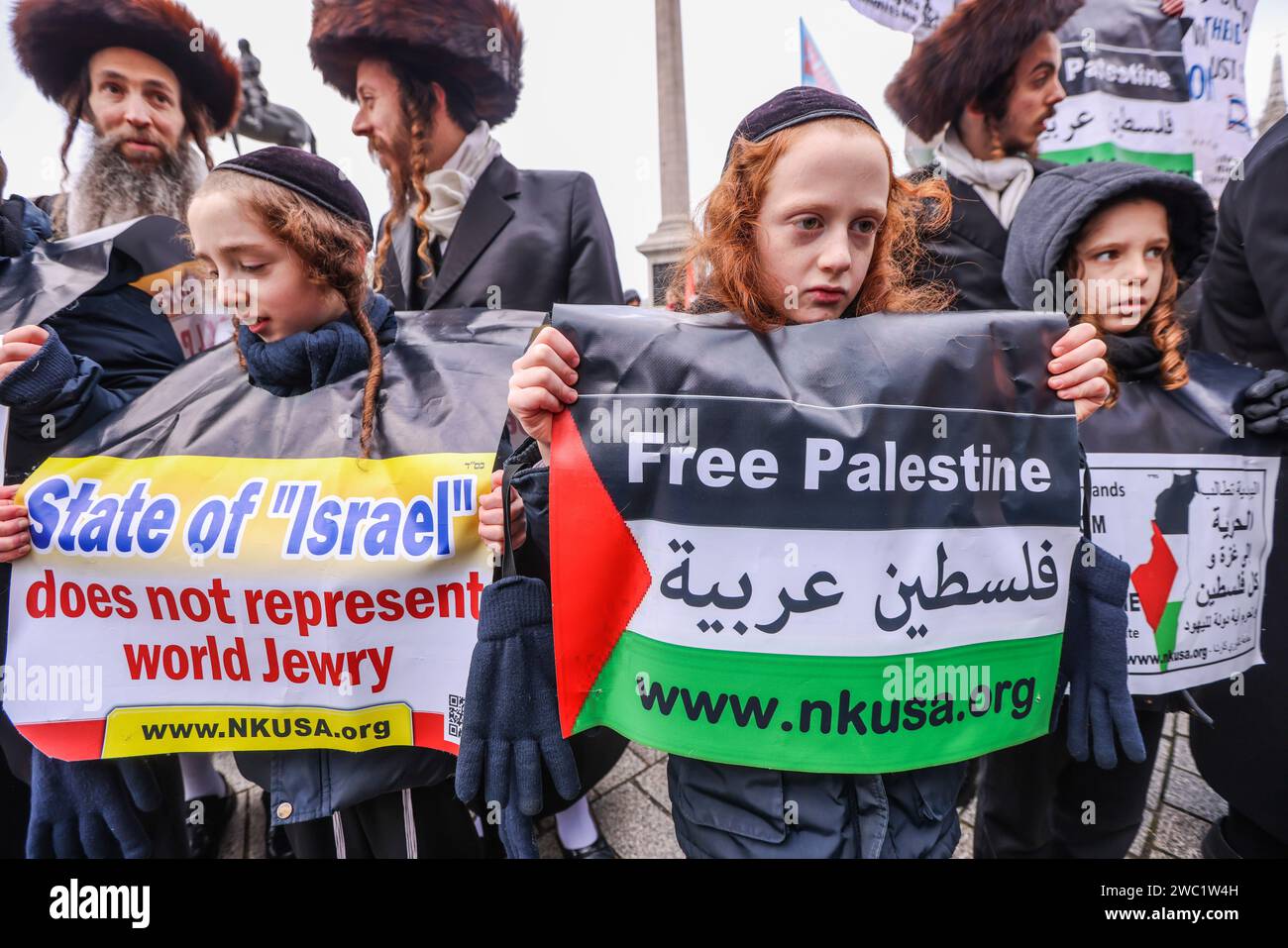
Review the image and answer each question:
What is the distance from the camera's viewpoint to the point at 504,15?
1979mm

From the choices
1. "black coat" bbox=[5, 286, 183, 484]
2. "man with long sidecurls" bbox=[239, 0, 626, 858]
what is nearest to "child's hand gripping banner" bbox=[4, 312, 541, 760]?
"black coat" bbox=[5, 286, 183, 484]

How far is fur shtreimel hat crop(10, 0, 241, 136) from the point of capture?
1810mm

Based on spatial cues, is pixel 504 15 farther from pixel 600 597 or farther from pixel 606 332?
pixel 600 597

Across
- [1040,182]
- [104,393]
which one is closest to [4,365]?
[104,393]

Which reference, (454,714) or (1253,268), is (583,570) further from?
(1253,268)

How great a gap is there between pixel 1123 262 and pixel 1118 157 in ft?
4.86

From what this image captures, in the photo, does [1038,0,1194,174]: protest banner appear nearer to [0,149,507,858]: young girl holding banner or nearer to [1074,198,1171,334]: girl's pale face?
[1074,198,1171,334]: girl's pale face

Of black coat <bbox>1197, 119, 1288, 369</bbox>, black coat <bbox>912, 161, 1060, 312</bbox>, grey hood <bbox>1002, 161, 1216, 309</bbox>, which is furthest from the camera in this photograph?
black coat <bbox>912, 161, 1060, 312</bbox>

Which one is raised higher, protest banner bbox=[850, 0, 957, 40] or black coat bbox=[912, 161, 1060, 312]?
protest banner bbox=[850, 0, 957, 40]

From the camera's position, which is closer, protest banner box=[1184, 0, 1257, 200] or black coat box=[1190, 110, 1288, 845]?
black coat box=[1190, 110, 1288, 845]

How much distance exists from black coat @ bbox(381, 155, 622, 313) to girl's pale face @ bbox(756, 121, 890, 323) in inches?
38.1

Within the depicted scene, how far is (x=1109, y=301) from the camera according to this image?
158 cm

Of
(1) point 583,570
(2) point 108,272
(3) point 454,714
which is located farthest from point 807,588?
(2) point 108,272
